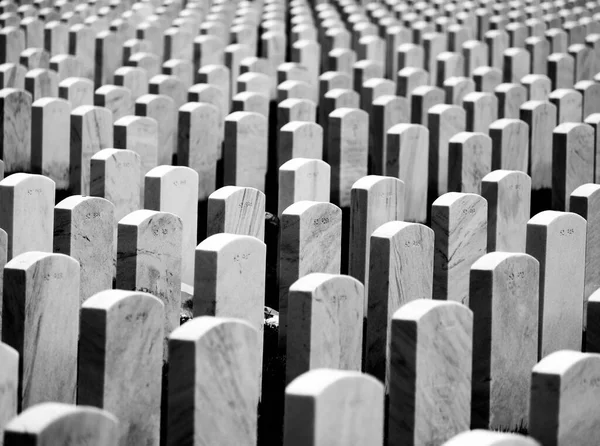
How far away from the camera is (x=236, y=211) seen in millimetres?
3465

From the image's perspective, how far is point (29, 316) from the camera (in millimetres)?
2652

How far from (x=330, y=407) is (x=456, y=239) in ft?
4.75

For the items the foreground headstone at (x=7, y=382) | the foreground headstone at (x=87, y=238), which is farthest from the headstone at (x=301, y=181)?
the foreground headstone at (x=7, y=382)

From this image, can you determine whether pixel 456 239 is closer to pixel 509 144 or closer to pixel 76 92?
pixel 509 144

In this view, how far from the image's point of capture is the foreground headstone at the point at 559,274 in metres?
3.17

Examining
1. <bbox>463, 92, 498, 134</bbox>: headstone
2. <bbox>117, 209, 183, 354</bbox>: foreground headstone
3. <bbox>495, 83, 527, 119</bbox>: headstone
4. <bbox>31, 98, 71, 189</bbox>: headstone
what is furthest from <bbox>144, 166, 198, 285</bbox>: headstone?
<bbox>495, 83, 527, 119</bbox>: headstone

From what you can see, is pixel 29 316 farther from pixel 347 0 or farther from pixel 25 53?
pixel 347 0

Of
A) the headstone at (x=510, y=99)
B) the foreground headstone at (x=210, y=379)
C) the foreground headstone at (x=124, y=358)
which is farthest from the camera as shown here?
the headstone at (x=510, y=99)

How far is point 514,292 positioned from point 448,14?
5769 millimetres

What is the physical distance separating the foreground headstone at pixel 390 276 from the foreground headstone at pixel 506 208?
734 mm

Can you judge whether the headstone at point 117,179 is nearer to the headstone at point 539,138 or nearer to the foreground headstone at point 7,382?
the foreground headstone at point 7,382

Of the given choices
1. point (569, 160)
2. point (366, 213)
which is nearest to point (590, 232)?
Answer: point (366, 213)

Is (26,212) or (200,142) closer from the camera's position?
(26,212)

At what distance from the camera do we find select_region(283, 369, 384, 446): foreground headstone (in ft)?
6.59
